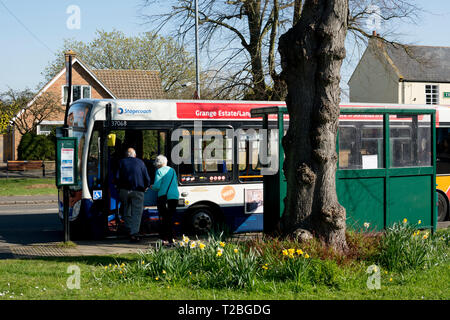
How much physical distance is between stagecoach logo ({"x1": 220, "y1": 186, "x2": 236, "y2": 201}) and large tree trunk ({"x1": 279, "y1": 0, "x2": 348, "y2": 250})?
4.38 meters

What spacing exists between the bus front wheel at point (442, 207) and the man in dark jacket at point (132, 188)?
8044 millimetres

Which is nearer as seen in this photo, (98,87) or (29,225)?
(29,225)

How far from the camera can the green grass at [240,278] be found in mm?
6477

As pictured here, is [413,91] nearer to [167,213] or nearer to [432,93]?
[432,93]

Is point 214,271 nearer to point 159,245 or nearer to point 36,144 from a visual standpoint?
point 159,245

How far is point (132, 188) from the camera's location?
11453 millimetres

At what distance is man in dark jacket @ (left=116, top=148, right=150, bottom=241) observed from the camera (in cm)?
1147

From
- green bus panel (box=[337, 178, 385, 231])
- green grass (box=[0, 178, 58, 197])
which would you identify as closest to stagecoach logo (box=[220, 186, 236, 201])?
green bus panel (box=[337, 178, 385, 231])

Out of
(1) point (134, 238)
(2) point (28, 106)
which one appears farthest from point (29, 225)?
(2) point (28, 106)

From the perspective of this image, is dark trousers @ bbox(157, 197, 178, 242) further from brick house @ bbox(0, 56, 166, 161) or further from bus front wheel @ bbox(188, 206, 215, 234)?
brick house @ bbox(0, 56, 166, 161)

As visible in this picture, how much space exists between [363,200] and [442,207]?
5.68 meters

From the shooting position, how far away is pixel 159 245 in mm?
7645
